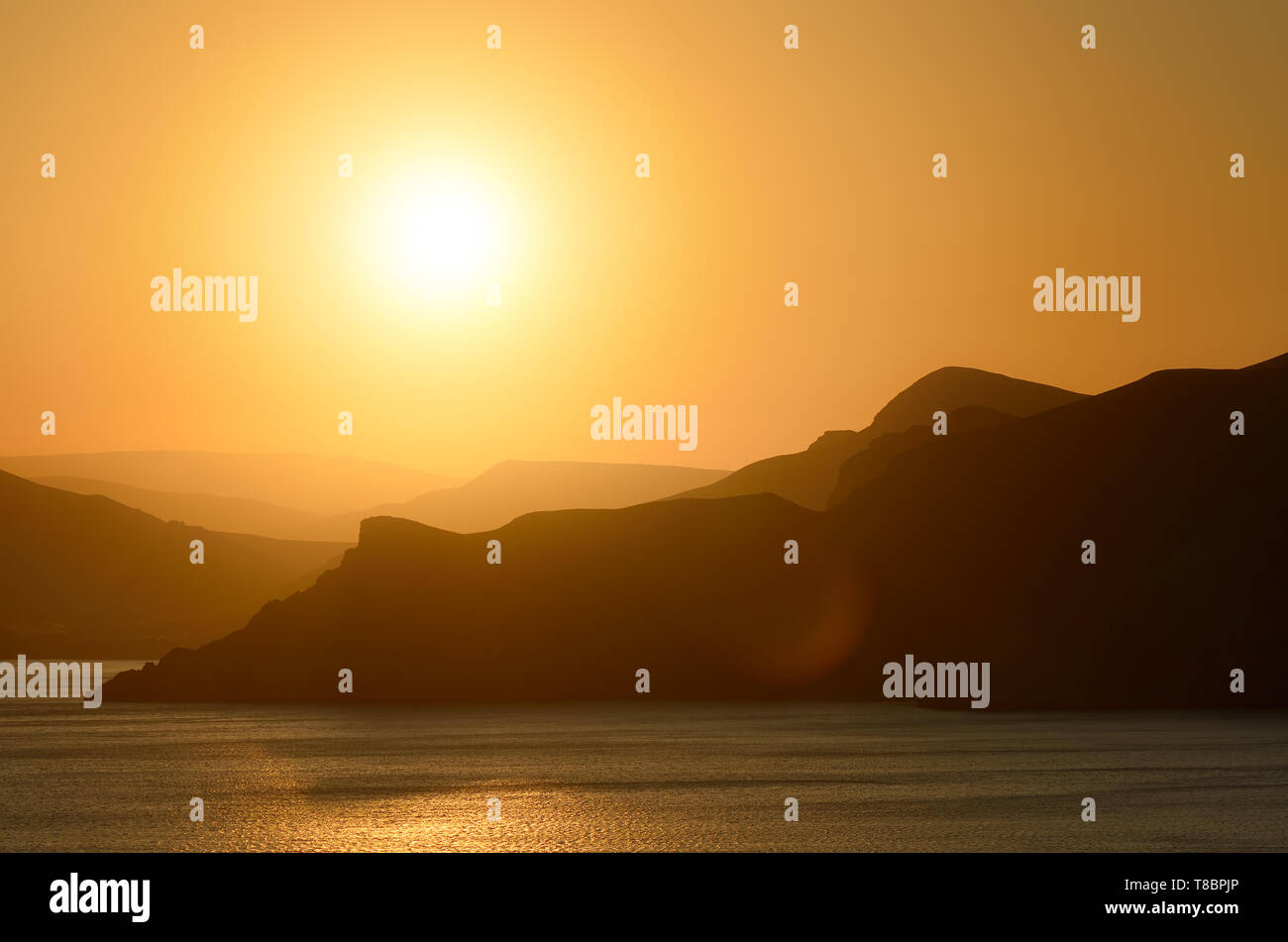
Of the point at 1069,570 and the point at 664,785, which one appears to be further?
the point at 1069,570

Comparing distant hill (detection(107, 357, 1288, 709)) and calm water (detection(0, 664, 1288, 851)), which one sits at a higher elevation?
distant hill (detection(107, 357, 1288, 709))

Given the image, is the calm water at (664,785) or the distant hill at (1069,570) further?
the distant hill at (1069,570)

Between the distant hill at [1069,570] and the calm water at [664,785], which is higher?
the distant hill at [1069,570]

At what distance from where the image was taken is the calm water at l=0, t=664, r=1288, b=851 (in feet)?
180

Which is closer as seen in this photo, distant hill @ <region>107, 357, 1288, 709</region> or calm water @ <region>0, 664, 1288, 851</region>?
calm water @ <region>0, 664, 1288, 851</region>

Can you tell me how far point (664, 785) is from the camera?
7856 cm

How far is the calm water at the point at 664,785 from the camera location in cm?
5475

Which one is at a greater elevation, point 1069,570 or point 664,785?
point 1069,570
